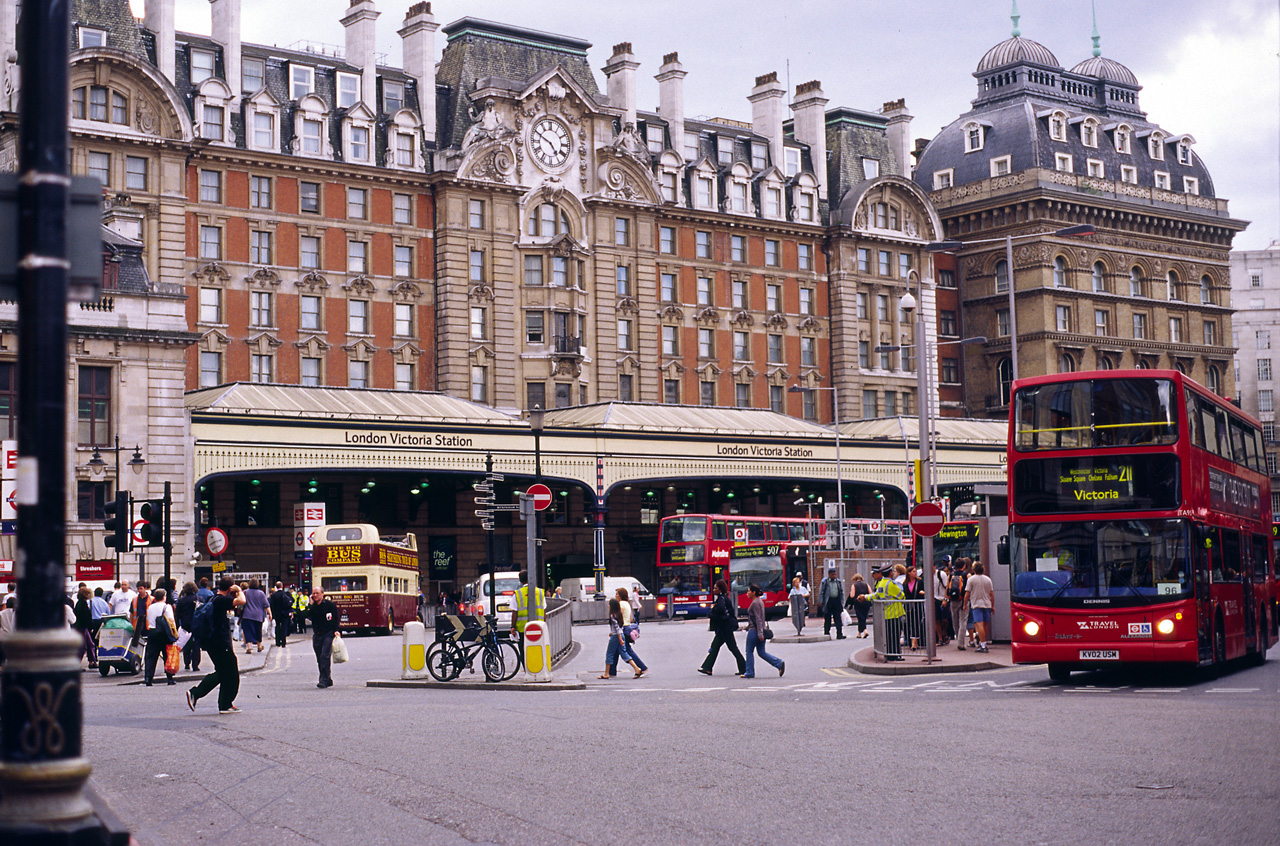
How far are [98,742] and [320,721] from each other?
9.53 ft

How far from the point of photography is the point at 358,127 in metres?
67.4

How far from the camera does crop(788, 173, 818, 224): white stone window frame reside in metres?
81.5

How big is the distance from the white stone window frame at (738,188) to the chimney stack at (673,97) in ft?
8.60

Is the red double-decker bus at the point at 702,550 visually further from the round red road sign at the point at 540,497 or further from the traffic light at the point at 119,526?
the traffic light at the point at 119,526

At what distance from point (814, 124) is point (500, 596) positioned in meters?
41.4

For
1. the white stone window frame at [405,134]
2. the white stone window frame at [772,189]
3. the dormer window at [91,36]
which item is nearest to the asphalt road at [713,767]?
the dormer window at [91,36]

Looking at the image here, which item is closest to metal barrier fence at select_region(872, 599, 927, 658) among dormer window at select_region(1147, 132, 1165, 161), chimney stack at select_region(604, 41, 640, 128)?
chimney stack at select_region(604, 41, 640, 128)

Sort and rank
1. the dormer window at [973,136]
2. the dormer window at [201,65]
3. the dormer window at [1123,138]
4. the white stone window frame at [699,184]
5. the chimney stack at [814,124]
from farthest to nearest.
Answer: the dormer window at [1123,138] → the dormer window at [973,136] → the chimney stack at [814,124] → the white stone window frame at [699,184] → the dormer window at [201,65]

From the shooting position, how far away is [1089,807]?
37.4 feet

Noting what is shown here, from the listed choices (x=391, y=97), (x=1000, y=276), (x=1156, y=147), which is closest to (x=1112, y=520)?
(x=391, y=97)

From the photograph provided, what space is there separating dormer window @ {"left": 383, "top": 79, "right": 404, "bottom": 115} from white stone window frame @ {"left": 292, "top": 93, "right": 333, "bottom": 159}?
3.50 meters

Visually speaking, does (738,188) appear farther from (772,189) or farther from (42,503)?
(42,503)

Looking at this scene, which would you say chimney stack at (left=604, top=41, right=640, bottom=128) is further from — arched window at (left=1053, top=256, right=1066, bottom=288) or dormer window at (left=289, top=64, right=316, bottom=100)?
arched window at (left=1053, top=256, right=1066, bottom=288)

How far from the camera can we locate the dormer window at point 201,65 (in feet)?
210
